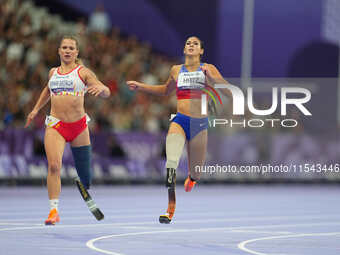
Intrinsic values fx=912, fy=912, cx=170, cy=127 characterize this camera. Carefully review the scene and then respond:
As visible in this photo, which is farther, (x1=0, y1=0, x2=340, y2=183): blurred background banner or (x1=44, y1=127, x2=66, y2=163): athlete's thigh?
(x1=0, y1=0, x2=340, y2=183): blurred background banner

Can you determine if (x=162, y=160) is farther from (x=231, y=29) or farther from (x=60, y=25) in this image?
(x=231, y=29)

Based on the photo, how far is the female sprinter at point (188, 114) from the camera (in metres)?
12.8

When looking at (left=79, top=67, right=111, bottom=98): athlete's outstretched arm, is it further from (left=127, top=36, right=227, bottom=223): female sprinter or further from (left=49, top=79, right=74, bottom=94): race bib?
(left=127, top=36, right=227, bottom=223): female sprinter

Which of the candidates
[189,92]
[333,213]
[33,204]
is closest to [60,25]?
[33,204]

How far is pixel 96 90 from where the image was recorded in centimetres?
1182

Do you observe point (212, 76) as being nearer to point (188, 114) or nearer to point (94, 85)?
point (188, 114)

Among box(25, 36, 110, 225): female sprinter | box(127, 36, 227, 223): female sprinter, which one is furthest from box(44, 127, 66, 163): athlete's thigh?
box(127, 36, 227, 223): female sprinter

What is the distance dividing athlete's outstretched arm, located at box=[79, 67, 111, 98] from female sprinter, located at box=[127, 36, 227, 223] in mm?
815

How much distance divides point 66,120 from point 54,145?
1.31 feet

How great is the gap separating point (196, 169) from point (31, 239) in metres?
3.38

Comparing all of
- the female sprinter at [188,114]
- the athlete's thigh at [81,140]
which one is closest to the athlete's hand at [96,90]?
the athlete's thigh at [81,140]

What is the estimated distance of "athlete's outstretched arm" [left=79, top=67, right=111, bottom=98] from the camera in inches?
465

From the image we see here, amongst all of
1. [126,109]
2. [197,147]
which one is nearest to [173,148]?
[197,147]

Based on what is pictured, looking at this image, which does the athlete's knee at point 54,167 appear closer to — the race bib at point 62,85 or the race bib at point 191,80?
the race bib at point 62,85
